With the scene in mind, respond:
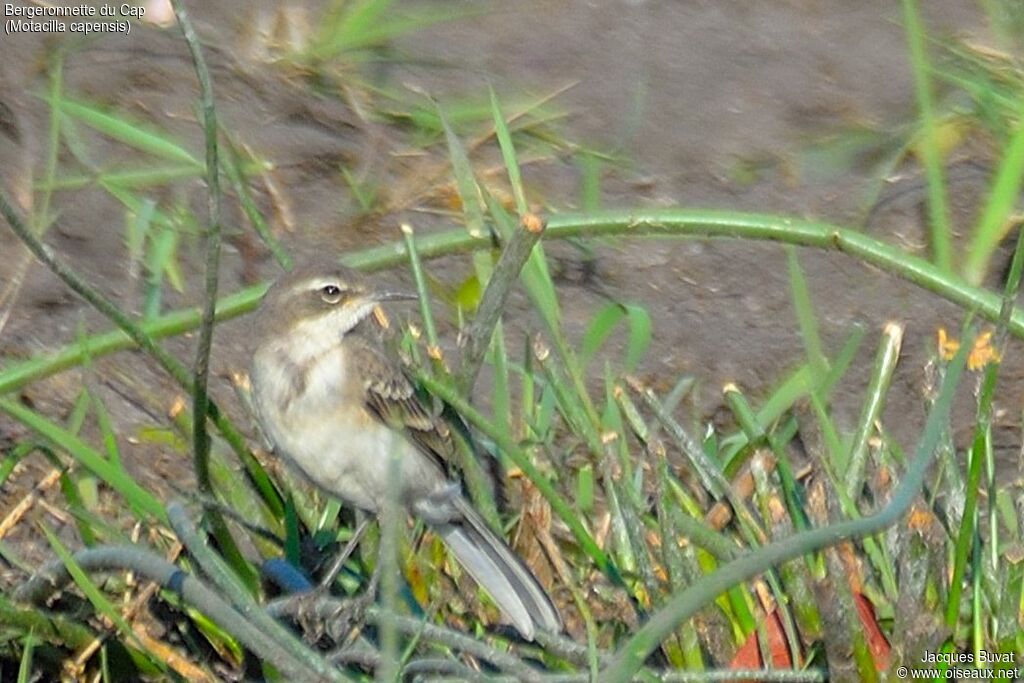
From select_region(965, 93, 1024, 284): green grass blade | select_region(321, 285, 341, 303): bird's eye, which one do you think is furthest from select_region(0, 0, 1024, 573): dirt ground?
select_region(321, 285, 341, 303): bird's eye

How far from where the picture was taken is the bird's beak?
17.4 ft

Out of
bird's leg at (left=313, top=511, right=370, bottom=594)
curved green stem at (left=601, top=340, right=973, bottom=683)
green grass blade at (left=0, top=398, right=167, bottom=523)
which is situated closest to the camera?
curved green stem at (left=601, top=340, right=973, bottom=683)

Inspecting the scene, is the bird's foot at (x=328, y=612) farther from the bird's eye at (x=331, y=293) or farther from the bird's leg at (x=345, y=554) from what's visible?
the bird's eye at (x=331, y=293)

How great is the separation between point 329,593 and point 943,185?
2660 mm

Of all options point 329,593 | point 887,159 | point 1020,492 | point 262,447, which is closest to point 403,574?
point 329,593

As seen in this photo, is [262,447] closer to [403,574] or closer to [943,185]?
[403,574]

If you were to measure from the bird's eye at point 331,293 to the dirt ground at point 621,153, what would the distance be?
0.84 m

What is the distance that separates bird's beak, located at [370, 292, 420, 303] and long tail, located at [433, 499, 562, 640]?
1.77 ft

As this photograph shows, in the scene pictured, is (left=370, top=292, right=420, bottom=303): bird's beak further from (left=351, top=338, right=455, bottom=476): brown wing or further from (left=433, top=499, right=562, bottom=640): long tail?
(left=433, top=499, right=562, bottom=640): long tail

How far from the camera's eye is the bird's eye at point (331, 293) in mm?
5422

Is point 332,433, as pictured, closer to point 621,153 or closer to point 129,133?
point 129,133

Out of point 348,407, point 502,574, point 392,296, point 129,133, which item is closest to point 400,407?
point 348,407

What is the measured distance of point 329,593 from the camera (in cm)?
520

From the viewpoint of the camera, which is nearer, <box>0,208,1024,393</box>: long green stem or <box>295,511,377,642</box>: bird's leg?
<box>295,511,377,642</box>: bird's leg
